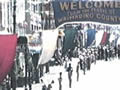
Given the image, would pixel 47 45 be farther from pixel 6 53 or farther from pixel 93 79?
pixel 93 79

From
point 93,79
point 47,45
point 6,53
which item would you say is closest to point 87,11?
point 93,79

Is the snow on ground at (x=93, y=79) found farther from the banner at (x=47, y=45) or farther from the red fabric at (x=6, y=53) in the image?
the red fabric at (x=6, y=53)

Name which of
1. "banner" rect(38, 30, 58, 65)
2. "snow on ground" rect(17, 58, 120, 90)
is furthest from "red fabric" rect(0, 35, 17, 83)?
"snow on ground" rect(17, 58, 120, 90)

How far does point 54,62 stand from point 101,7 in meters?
11.0

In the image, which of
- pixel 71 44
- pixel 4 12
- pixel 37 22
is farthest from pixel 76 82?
pixel 37 22

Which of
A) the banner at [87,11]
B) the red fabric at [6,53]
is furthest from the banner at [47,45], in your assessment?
the banner at [87,11]

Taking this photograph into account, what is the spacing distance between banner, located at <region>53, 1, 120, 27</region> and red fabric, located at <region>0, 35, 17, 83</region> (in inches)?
480

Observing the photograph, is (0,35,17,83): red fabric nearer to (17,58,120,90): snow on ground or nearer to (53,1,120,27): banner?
(17,58,120,90): snow on ground

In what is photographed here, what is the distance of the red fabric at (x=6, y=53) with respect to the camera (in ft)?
47.4

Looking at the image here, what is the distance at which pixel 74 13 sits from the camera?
27125 millimetres

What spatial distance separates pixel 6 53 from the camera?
14.6m

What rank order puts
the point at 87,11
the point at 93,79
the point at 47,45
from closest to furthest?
the point at 47,45, the point at 87,11, the point at 93,79

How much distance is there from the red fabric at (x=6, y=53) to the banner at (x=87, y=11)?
40.0 ft

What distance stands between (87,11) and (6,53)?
43.9 feet
